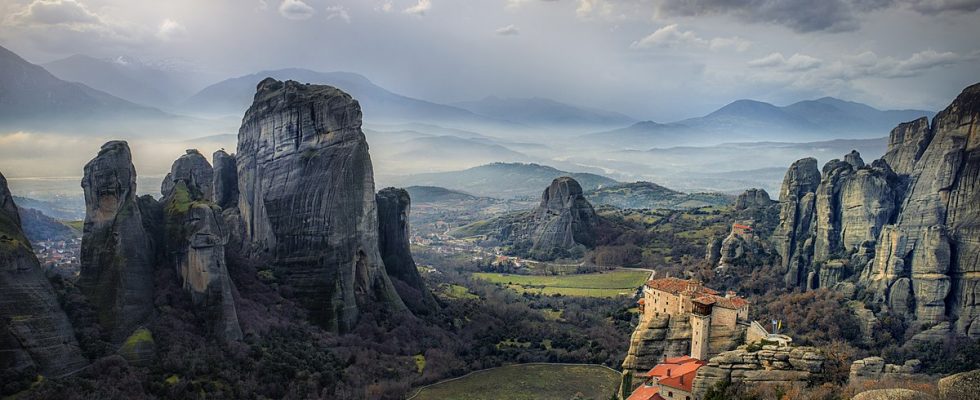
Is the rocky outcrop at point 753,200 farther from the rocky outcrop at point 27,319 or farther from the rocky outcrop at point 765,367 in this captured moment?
the rocky outcrop at point 27,319

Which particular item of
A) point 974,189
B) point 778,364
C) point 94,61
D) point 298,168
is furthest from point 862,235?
point 94,61

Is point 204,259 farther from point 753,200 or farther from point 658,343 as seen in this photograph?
point 753,200

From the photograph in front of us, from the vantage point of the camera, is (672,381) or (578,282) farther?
(578,282)

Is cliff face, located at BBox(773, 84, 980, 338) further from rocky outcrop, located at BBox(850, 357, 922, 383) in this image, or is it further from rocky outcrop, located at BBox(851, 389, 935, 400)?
rocky outcrop, located at BBox(851, 389, 935, 400)

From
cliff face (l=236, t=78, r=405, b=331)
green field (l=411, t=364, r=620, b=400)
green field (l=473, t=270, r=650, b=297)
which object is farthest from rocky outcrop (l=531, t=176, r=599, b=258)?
cliff face (l=236, t=78, r=405, b=331)

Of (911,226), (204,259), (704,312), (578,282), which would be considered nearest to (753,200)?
(578,282)

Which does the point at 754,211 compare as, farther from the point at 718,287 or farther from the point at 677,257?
the point at 718,287
